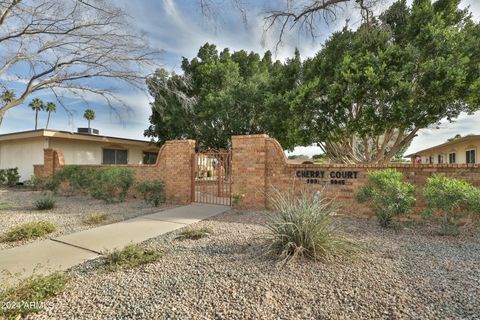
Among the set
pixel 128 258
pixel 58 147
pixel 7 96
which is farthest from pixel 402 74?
pixel 58 147

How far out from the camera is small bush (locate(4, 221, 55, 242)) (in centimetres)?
486

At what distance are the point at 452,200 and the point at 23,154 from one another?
782 inches

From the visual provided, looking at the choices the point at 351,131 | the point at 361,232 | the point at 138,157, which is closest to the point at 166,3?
the point at 361,232

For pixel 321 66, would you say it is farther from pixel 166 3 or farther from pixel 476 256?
pixel 476 256

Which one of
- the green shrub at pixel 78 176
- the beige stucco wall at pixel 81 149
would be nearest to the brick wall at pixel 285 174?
the green shrub at pixel 78 176

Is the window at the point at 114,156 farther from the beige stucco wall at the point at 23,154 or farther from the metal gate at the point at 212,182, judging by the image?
the metal gate at the point at 212,182

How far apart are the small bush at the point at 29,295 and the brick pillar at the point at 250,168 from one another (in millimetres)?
5379

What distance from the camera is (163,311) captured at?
8.16ft

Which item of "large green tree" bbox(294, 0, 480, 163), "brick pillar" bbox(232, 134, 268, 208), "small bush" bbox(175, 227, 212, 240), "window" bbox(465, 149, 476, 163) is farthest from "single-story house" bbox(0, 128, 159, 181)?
"window" bbox(465, 149, 476, 163)

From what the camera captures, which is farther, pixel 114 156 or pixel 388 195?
pixel 114 156

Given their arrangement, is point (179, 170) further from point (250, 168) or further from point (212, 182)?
point (250, 168)

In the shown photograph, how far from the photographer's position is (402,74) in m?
8.40

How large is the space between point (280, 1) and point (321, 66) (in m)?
3.58

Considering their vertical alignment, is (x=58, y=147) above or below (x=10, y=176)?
above
